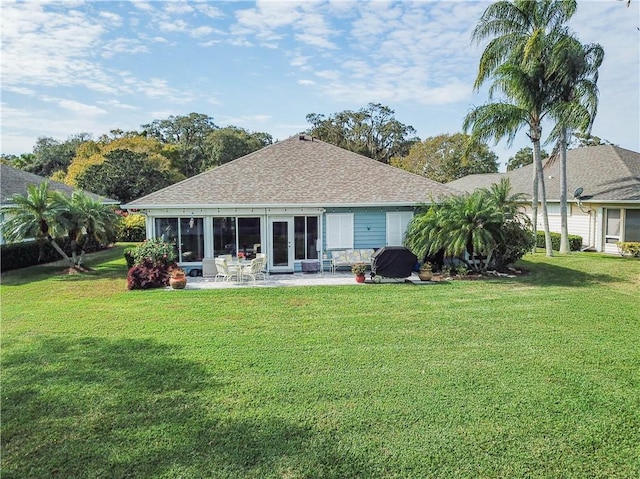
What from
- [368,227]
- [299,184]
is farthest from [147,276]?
[368,227]

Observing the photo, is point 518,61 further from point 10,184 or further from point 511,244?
point 10,184

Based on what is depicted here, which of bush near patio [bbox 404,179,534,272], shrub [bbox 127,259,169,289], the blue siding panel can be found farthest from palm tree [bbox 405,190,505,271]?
shrub [bbox 127,259,169,289]

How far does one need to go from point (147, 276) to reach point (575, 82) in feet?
63.3

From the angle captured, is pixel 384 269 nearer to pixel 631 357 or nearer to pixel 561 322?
pixel 561 322

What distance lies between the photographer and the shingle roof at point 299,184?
15594mm

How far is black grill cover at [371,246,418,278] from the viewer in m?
14.0

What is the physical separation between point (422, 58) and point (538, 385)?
1304 centimetres

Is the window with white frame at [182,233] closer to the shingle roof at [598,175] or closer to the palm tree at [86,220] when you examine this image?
the palm tree at [86,220]

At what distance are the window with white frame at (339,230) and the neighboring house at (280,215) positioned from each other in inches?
1.5

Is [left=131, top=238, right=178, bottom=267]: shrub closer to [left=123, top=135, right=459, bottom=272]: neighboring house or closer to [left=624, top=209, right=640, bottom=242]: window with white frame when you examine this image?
[left=123, top=135, right=459, bottom=272]: neighboring house

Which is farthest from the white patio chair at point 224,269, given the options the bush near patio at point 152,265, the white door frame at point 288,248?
the white door frame at point 288,248

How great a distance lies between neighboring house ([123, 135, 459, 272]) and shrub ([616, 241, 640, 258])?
29.8 ft

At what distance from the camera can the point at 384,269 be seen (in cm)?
1405

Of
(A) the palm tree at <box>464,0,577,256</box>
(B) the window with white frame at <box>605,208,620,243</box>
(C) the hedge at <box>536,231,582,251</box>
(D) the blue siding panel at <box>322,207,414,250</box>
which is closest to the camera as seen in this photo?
(D) the blue siding panel at <box>322,207,414,250</box>
